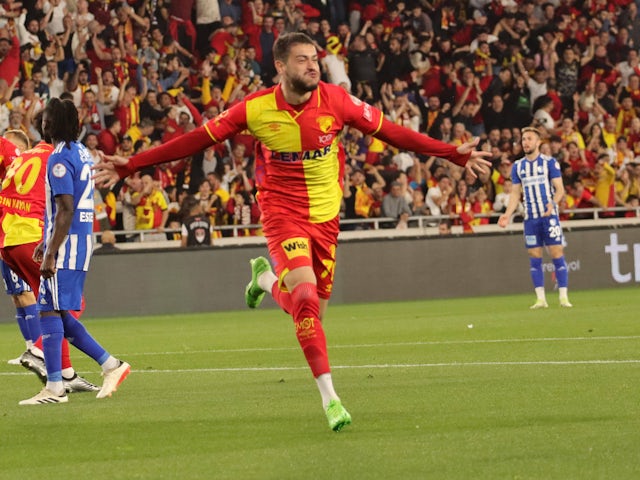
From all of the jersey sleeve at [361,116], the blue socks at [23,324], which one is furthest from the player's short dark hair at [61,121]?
the blue socks at [23,324]

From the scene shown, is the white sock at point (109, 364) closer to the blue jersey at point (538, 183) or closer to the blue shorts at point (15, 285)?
the blue shorts at point (15, 285)

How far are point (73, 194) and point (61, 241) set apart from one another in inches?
14.1

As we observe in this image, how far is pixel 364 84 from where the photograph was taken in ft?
87.0

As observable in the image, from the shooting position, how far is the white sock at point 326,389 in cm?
773

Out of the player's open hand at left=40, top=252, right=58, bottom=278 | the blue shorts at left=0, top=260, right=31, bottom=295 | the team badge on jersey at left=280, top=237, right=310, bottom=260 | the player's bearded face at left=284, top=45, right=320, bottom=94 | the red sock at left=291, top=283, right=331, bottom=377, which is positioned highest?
the player's bearded face at left=284, top=45, right=320, bottom=94

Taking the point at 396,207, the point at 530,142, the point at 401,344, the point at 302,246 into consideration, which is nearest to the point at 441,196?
the point at 396,207

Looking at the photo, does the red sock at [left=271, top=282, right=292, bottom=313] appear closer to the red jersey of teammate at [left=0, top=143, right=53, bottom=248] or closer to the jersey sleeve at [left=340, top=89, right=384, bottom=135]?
the jersey sleeve at [left=340, top=89, right=384, bottom=135]

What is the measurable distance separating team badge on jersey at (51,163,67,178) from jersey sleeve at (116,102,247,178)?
1.48 metres

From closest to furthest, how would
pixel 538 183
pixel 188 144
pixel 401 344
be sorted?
pixel 188 144
pixel 401 344
pixel 538 183

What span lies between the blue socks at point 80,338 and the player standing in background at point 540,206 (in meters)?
11.1

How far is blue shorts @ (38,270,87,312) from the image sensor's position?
9.71 meters

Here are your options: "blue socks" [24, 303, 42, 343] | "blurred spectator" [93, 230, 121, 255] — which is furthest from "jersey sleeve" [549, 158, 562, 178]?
"blue socks" [24, 303, 42, 343]

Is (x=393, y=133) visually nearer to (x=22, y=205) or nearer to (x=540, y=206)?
(x=22, y=205)

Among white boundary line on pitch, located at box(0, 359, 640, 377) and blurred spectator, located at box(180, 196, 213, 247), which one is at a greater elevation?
blurred spectator, located at box(180, 196, 213, 247)
